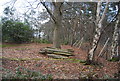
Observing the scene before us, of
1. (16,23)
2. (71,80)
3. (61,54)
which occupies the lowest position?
(61,54)

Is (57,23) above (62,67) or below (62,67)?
above

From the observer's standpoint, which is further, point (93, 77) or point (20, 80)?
point (93, 77)

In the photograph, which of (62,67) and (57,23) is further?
(57,23)

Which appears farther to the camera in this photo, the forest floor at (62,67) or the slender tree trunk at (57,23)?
the slender tree trunk at (57,23)

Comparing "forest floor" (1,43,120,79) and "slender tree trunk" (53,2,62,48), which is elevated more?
"slender tree trunk" (53,2,62,48)

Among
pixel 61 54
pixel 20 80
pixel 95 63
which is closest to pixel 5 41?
pixel 61 54

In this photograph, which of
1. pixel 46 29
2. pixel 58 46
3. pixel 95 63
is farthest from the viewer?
pixel 46 29

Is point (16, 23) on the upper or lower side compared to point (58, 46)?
upper

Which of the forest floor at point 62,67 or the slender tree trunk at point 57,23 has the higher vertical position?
the slender tree trunk at point 57,23

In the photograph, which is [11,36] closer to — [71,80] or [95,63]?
[95,63]

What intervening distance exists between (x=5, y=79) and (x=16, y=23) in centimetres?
1416

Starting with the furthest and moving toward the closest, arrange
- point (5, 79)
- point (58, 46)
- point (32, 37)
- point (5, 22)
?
point (32, 37) < point (5, 22) < point (58, 46) < point (5, 79)

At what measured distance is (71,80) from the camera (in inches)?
145

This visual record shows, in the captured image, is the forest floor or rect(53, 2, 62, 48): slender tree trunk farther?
rect(53, 2, 62, 48): slender tree trunk
